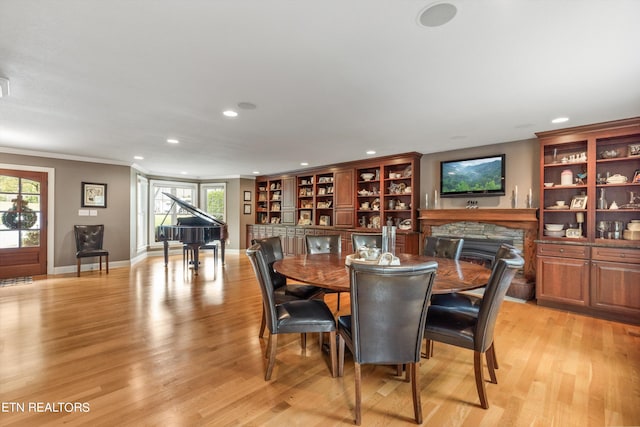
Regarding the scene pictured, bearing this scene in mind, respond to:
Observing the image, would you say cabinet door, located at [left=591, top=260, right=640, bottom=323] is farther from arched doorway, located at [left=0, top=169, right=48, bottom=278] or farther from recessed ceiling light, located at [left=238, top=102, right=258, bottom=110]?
arched doorway, located at [left=0, top=169, right=48, bottom=278]

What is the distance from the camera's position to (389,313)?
5.65 feet

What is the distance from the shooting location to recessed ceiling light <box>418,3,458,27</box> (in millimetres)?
1584

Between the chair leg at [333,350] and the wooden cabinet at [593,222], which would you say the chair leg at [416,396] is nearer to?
the chair leg at [333,350]

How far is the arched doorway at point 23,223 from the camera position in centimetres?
534

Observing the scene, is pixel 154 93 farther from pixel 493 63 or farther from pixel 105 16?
pixel 493 63

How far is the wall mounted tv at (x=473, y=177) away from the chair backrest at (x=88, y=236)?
22.8 feet

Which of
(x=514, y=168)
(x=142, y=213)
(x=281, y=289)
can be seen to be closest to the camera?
(x=281, y=289)

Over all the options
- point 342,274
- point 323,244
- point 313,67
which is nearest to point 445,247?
point 323,244

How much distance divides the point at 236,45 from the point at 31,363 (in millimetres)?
3001

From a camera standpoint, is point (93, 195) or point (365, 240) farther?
point (93, 195)

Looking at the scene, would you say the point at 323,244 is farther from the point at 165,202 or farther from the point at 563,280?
the point at 165,202

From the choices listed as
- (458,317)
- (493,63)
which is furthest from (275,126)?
(458,317)

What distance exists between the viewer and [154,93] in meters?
2.77

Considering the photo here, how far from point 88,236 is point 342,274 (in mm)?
6140
